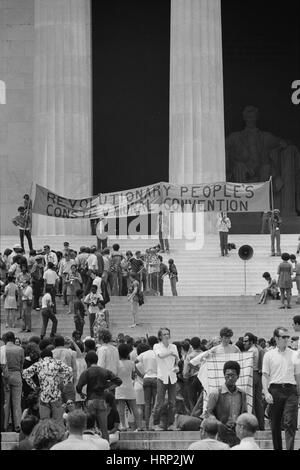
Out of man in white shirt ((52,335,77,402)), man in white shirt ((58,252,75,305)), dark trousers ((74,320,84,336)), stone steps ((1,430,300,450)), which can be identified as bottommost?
stone steps ((1,430,300,450))

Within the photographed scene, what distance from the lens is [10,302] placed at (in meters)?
30.6

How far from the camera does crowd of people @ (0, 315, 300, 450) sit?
60.0 feet

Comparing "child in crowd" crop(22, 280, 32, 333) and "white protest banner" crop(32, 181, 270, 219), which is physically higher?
"white protest banner" crop(32, 181, 270, 219)

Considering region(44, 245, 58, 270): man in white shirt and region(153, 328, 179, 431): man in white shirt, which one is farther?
region(44, 245, 58, 270): man in white shirt

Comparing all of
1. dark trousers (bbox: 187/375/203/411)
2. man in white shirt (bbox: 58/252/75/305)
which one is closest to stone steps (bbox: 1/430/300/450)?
dark trousers (bbox: 187/375/203/411)

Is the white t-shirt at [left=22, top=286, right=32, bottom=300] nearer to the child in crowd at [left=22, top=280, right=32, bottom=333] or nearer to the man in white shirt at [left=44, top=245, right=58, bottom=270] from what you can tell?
Result: the child in crowd at [left=22, top=280, right=32, bottom=333]

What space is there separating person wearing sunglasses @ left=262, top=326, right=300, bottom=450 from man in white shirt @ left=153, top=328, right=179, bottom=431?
249 cm

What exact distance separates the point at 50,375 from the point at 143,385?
9.31 feet

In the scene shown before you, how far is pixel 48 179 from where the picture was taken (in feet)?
148

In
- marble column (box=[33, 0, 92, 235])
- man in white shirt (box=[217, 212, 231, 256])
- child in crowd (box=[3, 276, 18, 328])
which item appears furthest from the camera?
marble column (box=[33, 0, 92, 235])

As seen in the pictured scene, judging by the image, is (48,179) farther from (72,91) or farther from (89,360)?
(89,360)

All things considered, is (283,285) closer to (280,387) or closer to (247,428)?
(280,387)

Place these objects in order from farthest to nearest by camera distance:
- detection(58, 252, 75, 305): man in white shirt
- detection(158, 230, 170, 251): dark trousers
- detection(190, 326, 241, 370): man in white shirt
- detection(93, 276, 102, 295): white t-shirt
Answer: detection(158, 230, 170, 251): dark trousers → detection(58, 252, 75, 305): man in white shirt → detection(93, 276, 102, 295): white t-shirt → detection(190, 326, 241, 370): man in white shirt

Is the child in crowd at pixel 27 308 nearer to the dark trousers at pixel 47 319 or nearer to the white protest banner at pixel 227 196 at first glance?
the dark trousers at pixel 47 319
